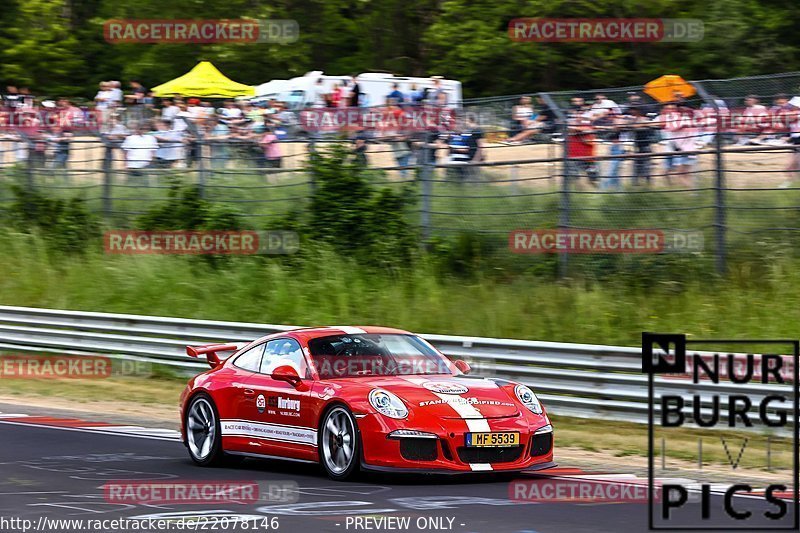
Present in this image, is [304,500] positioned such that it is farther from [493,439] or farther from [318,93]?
[318,93]

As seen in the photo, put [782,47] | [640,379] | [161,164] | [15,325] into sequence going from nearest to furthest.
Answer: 1. [640,379]
2. [15,325]
3. [161,164]
4. [782,47]

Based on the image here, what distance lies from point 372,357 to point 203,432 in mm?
1784

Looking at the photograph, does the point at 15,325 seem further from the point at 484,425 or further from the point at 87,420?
the point at 484,425

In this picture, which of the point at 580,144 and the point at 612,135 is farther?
the point at 580,144

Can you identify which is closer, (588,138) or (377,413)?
(377,413)

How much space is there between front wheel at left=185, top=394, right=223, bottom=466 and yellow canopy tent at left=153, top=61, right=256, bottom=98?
934 inches

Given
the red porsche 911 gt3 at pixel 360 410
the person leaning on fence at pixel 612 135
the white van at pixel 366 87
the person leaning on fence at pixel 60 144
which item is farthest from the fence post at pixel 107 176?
the red porsche 911 gt3 at pixel 360 410

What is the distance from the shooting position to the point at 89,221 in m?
25.3

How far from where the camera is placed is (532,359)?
15281mm

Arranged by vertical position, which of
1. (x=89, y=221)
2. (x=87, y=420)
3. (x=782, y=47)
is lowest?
(x=87, y=420)

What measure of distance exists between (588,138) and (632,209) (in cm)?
115

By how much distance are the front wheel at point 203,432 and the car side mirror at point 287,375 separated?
Result: 3.30ft

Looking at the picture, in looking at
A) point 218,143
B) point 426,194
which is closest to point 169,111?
point 218,143

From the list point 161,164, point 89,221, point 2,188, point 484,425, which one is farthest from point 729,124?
point 2,188
